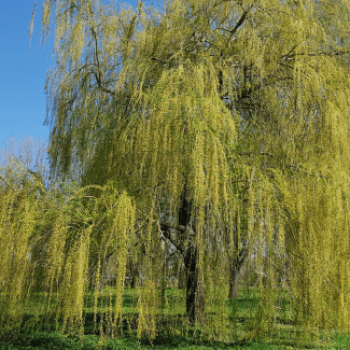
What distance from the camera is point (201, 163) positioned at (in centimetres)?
396

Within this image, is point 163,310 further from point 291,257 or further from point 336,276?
point 336,276

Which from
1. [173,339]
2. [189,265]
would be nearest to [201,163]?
[189,265]

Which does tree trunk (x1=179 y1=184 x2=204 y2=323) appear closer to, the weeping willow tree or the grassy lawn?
the weeping willow tree

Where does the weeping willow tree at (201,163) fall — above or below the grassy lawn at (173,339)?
above

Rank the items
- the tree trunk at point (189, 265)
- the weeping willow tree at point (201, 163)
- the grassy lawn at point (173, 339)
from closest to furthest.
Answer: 1. the weeping willow tree at point (201, 163)
2. the grassy lawn at point (173, 339)
3. the tree trunk at point (189, 265)

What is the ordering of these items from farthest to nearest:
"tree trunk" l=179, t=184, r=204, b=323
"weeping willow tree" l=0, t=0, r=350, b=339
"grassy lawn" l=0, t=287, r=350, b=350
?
"tree trunk" l=179, t=184, r=204, b=323, "grassy lawn" l=0, t=287, r=350, b=350, "weeping willow tree" l=0, t=0, r=350, b=339

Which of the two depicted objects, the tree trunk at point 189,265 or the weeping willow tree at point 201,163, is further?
the tree trunk at point 189,265

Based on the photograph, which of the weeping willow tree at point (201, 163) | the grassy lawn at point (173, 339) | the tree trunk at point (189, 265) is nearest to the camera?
the weeping willow tree at point (201, 163)

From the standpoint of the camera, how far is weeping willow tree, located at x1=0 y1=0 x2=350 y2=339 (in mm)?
4125

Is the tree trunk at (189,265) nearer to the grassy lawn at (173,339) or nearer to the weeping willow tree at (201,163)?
the weeping willow tree at (201,163)

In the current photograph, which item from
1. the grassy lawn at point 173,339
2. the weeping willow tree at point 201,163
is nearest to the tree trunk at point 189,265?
the weeping willow tree at point 201,163

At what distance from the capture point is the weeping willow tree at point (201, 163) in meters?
4.12

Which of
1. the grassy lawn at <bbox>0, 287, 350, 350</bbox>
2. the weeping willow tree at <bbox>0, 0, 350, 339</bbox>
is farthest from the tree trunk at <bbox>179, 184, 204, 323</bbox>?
the grassy lawn at <bbox>0, 287, 350, 350</bbox>

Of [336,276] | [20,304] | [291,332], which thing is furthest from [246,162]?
[20,304]
